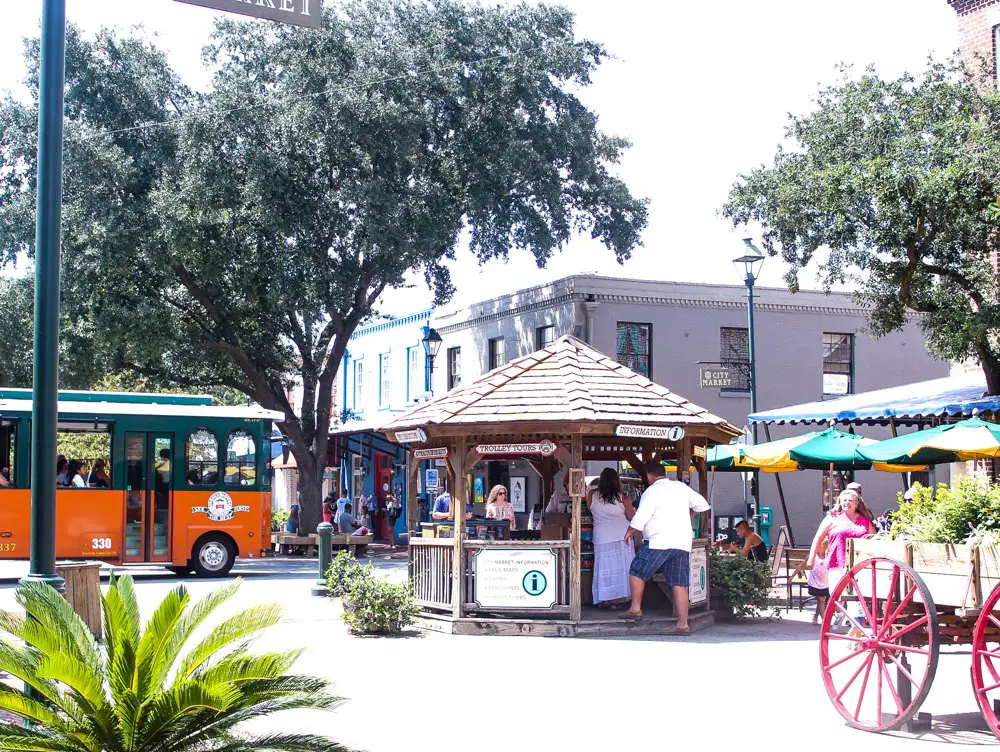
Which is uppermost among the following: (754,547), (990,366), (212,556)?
(990,366)

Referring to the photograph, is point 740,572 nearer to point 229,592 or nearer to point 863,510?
point 863,510

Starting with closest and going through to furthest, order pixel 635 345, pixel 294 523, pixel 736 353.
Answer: pixel 635 345 < pixel 736 353 < pixel 294 523

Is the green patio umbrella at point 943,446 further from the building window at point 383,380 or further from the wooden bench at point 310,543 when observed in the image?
the building window at point 383,380

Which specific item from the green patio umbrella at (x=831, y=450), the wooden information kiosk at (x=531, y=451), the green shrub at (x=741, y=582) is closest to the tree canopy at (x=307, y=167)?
the green patio umbrella at (x=831, y=450)

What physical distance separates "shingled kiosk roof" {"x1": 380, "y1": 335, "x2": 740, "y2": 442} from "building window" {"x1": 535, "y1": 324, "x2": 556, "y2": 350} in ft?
51.6

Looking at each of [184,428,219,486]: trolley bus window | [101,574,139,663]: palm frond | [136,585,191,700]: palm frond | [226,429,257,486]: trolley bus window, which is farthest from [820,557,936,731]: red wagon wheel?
[226,429,257,486]: trolley bus window

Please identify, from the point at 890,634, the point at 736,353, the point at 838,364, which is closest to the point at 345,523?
the point at 736,353

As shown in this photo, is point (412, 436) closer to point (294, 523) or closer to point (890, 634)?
point (890, 634)

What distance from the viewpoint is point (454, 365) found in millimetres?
37188

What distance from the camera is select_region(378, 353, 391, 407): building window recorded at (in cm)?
4188

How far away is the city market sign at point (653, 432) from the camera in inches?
536

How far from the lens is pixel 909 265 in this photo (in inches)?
747

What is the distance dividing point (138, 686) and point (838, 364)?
95.3ft

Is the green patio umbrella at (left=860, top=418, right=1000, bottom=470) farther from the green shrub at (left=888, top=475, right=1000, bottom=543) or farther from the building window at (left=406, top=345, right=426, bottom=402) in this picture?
the building window at (left=406, top=345, right=426, bottom=402)
